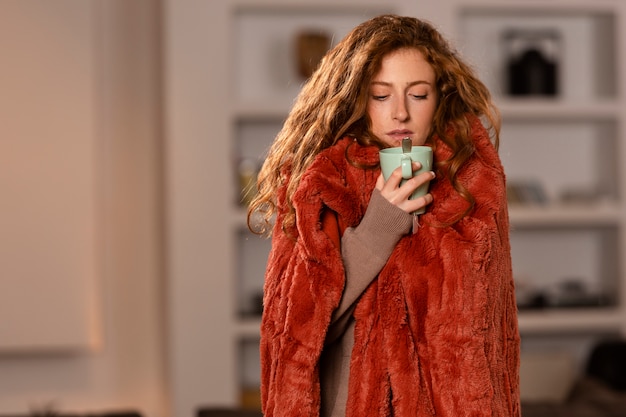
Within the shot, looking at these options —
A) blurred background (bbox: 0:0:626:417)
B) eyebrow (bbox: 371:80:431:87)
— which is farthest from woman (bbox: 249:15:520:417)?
blurred background (bbox: 0:0:626:417)

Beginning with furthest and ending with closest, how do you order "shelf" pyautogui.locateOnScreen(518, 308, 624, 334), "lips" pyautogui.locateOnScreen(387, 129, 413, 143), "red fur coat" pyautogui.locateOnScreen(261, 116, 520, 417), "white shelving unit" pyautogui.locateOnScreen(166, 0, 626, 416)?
"shelf" pyautogui.locateOnScreen(518, 308, 624, 334)
"white shelving unit" pyautogui.locateOnScreen(166, 0, 626, 416)
"lips" pyautogui.locateOnScreen(387, 129, 413, 143)
"red fur coat" pyautogui.locateOnScreen(261, 116, 520, 417)

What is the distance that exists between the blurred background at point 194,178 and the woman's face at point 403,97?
247 centimetres

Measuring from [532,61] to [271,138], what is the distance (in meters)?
1.24

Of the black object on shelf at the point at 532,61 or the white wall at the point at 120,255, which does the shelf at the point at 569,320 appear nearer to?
the black object on shelf at the point at 532,61

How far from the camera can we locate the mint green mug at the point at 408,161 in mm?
1545

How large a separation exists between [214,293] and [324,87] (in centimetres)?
258

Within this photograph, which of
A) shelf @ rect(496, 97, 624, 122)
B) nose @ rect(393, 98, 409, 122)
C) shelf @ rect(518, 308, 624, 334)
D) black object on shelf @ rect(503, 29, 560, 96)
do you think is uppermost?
black object on shelf @ rect(503, 29, 560, 96)

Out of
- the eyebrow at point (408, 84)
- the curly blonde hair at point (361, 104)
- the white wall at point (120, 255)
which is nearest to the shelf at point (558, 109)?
the white wall at point (120, 255)

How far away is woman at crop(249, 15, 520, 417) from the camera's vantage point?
61.2 inches

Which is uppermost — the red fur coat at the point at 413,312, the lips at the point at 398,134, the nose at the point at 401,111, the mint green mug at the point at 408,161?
the nose at the point at 401,111

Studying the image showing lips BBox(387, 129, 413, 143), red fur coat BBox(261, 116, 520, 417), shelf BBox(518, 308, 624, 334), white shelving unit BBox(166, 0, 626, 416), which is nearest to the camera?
red fur coat BBox(261, 116, 520, 417)

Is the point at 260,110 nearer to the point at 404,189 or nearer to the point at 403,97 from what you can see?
the point at 403,97

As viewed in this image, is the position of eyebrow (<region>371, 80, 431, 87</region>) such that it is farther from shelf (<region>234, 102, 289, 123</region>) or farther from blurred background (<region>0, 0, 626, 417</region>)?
shelf (<region>234, 102, 289, 123</region>)

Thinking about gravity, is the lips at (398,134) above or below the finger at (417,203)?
above
